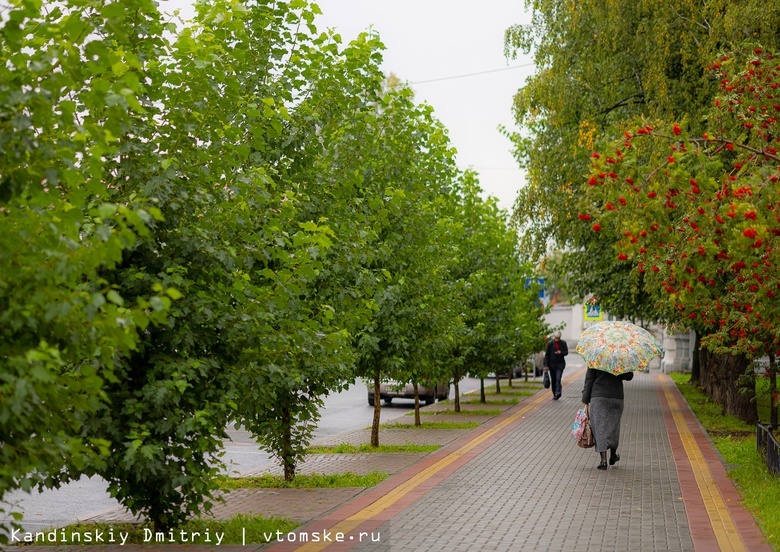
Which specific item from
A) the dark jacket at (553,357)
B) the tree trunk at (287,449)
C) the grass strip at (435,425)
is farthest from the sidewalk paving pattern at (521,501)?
the dark jacket at (553,357)

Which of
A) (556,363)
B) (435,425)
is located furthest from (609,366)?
(556,363)

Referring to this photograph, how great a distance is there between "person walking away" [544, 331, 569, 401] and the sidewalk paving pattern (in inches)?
485

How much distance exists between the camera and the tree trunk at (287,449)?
12.9 metres

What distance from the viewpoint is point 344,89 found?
13047 mm

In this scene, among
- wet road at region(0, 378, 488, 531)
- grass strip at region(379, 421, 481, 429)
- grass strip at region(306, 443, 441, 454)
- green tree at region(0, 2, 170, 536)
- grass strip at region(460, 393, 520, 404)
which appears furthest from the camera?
grass strip at region(460, 393, 520, 404)

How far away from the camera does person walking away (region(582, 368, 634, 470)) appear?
47.5ft

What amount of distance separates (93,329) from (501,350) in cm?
2226

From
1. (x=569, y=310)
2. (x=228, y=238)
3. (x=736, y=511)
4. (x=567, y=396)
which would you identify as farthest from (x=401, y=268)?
(x=569, y=310)

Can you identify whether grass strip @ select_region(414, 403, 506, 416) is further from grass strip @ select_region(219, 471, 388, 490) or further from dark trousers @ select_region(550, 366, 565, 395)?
grass strip @ select_region(219, 471, 388, 490)

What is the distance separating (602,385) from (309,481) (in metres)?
4.21

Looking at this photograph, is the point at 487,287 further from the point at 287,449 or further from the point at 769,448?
the point at 287,449

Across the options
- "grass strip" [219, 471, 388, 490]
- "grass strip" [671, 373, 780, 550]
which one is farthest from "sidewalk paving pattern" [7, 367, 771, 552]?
"grass strip" [219, 471, 388, 490]

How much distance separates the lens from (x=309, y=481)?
13258 mm

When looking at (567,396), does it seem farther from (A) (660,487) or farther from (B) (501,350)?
(A) (660,487)
